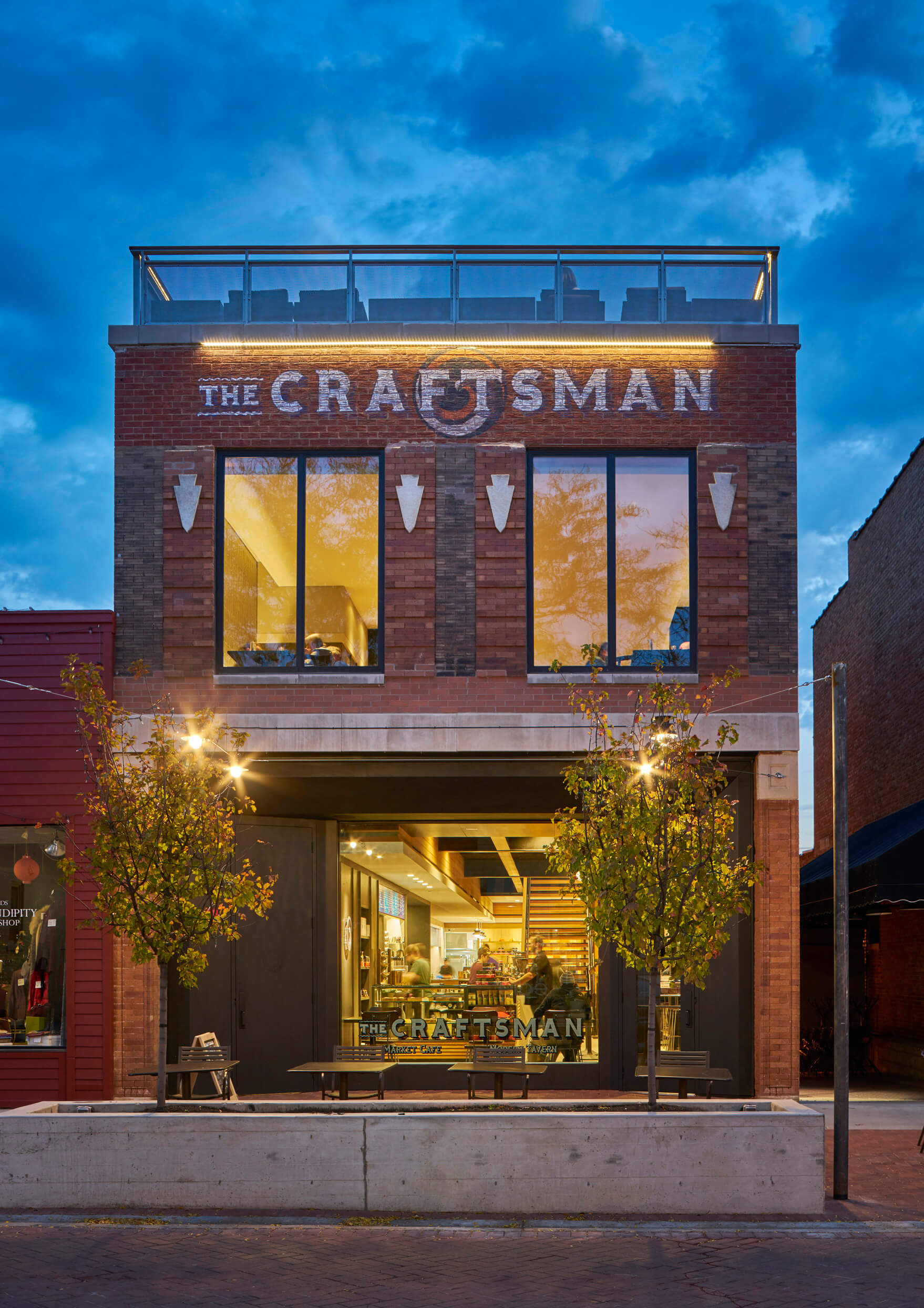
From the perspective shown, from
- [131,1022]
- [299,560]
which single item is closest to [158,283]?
[299,560]

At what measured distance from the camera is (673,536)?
53.4ft

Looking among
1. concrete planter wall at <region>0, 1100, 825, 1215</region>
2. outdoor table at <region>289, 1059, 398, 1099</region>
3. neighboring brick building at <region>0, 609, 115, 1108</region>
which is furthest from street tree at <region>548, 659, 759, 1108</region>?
neighboring brick building at <region>0, 609, 115, 1108</region>

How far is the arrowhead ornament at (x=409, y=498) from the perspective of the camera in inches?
634

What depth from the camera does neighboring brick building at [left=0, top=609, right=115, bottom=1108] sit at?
50.6 ft

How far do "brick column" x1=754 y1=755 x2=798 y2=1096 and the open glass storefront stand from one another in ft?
6.67

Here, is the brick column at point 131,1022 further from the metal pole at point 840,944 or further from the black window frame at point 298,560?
the metal pole at point 840,944

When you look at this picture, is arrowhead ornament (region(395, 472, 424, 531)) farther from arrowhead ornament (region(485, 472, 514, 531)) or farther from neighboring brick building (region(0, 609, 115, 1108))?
neighboring brick building (region(0, 609, 115, 1108))

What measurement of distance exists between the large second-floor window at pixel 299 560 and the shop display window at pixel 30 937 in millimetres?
3206

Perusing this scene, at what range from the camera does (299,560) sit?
1633cm

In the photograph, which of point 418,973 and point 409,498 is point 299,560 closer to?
point 409,498

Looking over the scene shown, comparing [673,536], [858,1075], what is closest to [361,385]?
[673,536]

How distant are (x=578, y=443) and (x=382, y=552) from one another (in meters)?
2.75

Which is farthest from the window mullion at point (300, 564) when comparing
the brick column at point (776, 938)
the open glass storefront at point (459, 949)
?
the brick column at point (776, 938)

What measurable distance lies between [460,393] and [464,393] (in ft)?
0.17
